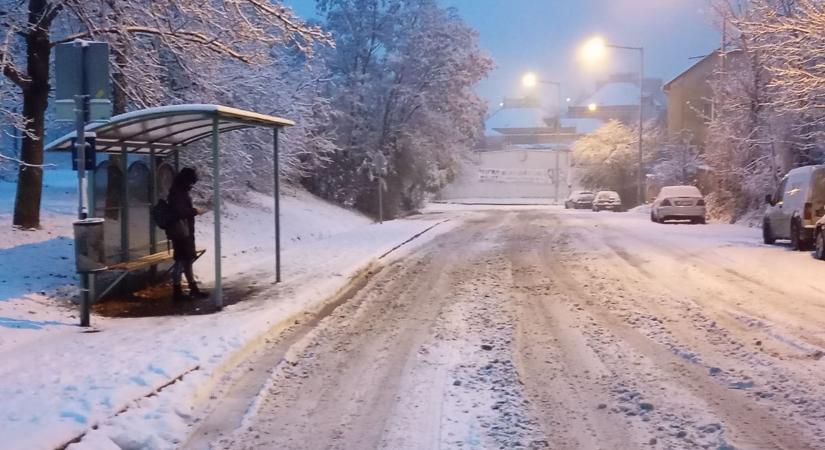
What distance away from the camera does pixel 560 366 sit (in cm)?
783

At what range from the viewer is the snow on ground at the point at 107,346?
5824mm

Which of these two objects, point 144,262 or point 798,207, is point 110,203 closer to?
point 144,262

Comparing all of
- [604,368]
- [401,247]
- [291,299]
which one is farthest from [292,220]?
[604,368]

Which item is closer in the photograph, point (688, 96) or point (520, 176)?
point (688, 96)

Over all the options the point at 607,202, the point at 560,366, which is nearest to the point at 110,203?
the point at 560,366

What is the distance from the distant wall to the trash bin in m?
70.5

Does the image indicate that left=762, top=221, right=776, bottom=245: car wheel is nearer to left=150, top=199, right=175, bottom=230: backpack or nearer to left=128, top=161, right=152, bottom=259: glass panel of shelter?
left=128, top=161, right=152, bottom=259: glass panel of shelter

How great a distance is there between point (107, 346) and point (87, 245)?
1553 millimetres

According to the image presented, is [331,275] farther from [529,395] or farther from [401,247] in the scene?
[529,395]

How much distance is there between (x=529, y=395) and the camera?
6.80 meters

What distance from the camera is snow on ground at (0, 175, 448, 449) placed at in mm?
5824

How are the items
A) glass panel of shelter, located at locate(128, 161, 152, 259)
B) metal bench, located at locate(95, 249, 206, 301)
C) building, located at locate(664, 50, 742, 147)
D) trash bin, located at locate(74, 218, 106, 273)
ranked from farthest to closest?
building, located at locate(664, 50, 742, 147) < glass panel of shelter, located at locate(128, 161, 152, 259) < metal bench, located at locate(95, 249, 206, 301) < trash bin, located at locate(74, 218, 106, 273)

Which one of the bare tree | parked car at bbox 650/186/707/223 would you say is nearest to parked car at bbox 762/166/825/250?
the bare tree

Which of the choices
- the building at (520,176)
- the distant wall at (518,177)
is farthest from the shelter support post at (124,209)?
the distant wall at (518,177)
